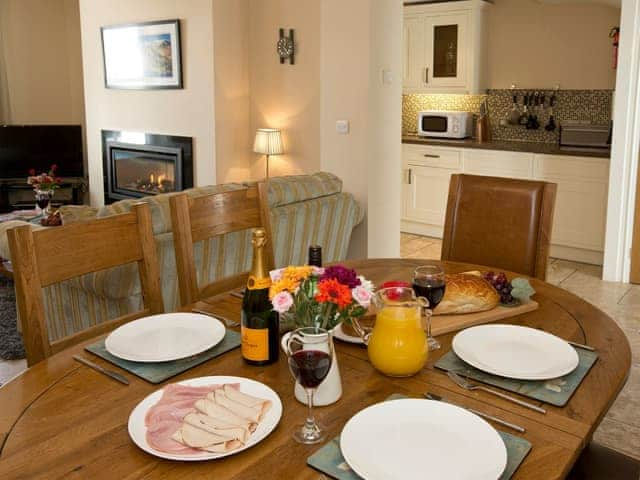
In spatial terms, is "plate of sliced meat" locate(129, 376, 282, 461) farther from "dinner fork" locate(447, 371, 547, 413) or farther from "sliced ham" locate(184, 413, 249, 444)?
"dinner fork" locate(447, 371, 547, 413)

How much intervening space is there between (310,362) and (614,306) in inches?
146

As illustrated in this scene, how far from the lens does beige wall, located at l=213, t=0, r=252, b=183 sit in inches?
200

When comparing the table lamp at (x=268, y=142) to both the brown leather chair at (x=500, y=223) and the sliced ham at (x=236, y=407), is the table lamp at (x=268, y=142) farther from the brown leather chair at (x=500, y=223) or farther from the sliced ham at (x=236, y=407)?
the sliced ham at (x=236, y=407)

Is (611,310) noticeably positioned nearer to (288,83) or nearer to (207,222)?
(288,83)

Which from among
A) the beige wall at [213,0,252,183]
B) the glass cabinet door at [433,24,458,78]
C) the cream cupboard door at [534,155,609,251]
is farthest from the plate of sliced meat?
the glass cabinet door at [433,24,458,78]

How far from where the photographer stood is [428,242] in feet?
19.7

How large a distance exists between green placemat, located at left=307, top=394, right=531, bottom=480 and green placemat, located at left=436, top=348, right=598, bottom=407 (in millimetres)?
189

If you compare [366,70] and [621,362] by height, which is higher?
[366,70]

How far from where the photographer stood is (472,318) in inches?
A: 67.6

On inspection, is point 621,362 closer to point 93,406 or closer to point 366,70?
point 93,406

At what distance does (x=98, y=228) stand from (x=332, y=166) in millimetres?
2999

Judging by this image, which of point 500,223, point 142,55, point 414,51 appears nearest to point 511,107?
point 414,51

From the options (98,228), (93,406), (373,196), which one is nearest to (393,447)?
(93,406)

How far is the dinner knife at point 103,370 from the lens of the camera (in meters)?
1.39
